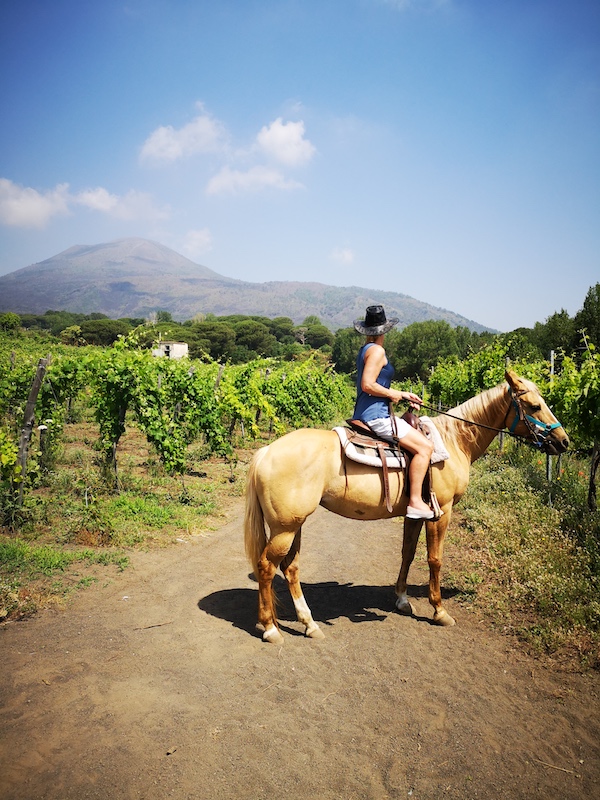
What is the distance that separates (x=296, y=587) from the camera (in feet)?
16.5

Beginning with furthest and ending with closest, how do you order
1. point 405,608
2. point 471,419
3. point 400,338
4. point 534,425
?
point 400,338 < point 471,419 < point 405,608 < point 534,425

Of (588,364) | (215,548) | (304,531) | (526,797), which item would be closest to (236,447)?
(304,531)

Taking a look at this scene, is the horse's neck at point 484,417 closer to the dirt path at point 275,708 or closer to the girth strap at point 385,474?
the girth strap at point 385,474

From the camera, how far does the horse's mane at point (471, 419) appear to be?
5.41m

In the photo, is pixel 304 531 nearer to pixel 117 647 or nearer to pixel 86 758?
pixel 117 647

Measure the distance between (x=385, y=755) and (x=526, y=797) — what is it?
3.00ft

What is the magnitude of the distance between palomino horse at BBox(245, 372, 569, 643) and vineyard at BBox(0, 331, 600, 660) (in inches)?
63.3

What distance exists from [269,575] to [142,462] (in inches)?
317

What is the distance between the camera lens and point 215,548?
7156 millimetres

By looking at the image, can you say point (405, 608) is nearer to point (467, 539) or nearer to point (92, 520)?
point (467, 539)

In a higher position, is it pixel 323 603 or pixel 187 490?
pixel 187 490

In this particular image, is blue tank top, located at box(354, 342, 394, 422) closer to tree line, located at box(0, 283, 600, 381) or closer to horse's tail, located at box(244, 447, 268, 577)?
horse's tail, located at box(244, 447, 268, 577)

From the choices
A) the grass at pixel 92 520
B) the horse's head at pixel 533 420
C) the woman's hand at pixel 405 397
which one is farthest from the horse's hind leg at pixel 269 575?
the horse's head at pixel 533 420

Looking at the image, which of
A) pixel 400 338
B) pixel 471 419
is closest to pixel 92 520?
pixel 471 419
